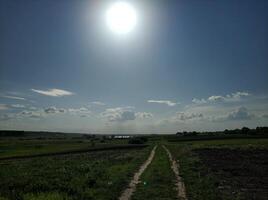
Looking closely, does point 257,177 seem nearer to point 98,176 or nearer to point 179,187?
point 179,187

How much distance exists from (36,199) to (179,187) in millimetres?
7959

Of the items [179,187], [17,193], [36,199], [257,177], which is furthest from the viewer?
[257,177]

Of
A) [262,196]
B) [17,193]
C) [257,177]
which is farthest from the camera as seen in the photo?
[257,177]

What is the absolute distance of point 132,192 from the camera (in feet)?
50.4

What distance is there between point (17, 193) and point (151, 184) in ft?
25.3

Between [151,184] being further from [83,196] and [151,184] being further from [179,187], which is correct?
[83,196]

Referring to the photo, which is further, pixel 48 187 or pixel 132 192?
pixel 48 187

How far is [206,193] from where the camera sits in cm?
1469

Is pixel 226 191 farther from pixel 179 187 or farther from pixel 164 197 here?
pixel 164 197

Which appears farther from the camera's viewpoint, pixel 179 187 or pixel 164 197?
pixel 179 187

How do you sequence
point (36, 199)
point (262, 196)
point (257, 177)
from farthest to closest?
point (257, 177) → point (262, 196) → point (36, 199)

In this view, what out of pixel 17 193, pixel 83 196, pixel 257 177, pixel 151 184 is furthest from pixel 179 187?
pixel 17 193

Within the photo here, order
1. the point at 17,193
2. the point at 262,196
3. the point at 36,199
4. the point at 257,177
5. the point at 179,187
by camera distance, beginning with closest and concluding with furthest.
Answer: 1. the point at 36,199
2. the point at 262,196
3. the point at 17,193
4. the point at 179,187
5. the point at 257,177

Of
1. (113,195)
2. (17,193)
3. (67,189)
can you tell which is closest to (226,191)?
(113,195)
